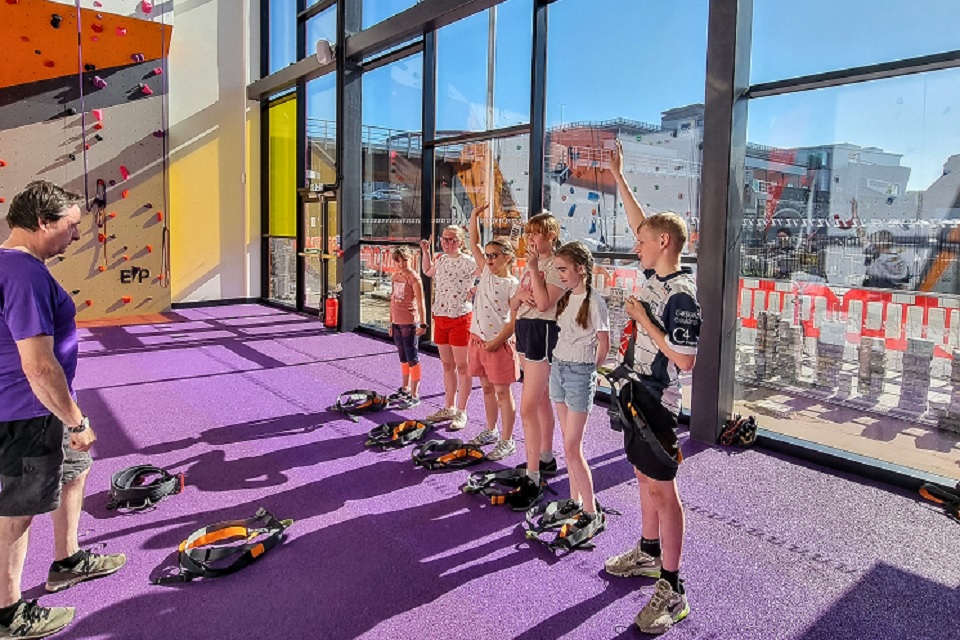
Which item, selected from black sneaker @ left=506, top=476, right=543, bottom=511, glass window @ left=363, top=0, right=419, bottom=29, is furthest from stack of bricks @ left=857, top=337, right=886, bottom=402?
glass window @ left=363, top=0, right=419, bottom=29

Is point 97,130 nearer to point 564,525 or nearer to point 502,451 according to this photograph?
point 502,451

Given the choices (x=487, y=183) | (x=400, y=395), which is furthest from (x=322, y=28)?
(x=400, y=395)

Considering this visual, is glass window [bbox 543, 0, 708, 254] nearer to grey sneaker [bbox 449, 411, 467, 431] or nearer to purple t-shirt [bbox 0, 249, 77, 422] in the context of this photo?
grey sneaker [bbox 449, 411, 467, 431]

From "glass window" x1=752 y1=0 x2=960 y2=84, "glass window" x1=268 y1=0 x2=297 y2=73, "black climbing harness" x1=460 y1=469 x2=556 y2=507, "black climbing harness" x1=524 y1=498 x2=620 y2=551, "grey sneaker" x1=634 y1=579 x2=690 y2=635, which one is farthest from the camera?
"glass window" x1=268 y1=0 x2=297 y2=73

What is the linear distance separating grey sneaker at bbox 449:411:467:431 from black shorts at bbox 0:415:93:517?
8.83ft

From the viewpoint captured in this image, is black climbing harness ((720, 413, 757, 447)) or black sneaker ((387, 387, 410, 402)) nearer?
black climbing harness ((720, 413, 757, 447))

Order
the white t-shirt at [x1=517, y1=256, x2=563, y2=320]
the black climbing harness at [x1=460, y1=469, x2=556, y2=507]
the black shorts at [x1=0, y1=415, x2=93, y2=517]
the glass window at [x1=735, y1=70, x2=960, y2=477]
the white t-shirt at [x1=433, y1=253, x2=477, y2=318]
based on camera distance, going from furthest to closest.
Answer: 1. the white t-shirt at [x1=433, y1=253, x2=477, y2=318]
2. the glass window at [x1=735, y1=70, x2=960, y2=477]
3. the black climbing harness at [x1=460, y1=469, x2=556, y2=507]
4. the white t-shirt at [x1=517, y1=256, x2=563, y2=320]
5. the black shorts at [x1=0, y1=415, x2=93, y2=517]

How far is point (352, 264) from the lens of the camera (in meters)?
9.01

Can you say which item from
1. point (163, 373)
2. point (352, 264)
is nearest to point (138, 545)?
point (163, 373)

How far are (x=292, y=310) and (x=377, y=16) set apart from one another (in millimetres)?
4797

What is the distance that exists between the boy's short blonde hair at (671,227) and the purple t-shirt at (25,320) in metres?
2.04

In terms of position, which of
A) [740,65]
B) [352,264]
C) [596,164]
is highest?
[740,65]

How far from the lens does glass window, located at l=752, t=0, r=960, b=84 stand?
3.66m

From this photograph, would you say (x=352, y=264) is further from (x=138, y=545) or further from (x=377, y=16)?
(x=138, y=545)
